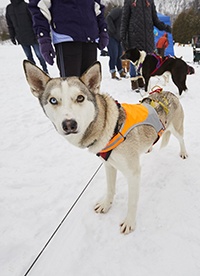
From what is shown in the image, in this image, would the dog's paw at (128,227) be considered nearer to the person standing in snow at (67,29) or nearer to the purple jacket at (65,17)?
the person standing in snow at (67,29)

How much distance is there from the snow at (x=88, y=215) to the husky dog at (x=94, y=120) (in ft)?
0.59

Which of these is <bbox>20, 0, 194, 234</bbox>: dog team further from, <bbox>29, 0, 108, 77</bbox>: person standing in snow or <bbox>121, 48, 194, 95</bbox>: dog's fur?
<bbox>121, 48, 194, 95</bbox>: dog's fur

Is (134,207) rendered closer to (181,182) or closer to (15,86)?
(181,182)

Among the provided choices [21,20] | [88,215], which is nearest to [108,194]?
[88,215]

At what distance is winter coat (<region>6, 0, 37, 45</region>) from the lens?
4.86 m

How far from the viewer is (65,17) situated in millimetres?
1995

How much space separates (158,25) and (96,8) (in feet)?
8.85

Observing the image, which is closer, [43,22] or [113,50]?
[43,22]

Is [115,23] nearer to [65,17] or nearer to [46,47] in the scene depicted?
[65,17]

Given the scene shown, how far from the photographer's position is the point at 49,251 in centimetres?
134

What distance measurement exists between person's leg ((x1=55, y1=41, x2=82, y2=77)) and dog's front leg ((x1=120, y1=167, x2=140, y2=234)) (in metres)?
1.53

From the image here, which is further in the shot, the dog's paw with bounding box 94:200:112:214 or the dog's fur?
the dog's fur

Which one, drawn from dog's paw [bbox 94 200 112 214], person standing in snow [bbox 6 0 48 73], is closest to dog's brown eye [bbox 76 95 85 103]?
dog's paw [bbox 94 200 112 214]

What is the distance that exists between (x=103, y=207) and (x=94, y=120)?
827 millimetres
